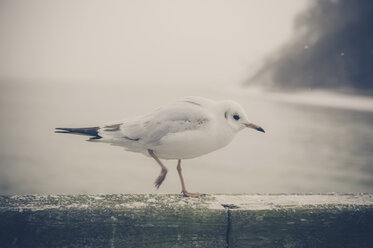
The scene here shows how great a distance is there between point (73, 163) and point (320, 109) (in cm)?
4418

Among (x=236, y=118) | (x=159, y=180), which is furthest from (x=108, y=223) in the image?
(x=236, y=118)

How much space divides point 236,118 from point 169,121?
0.51 m

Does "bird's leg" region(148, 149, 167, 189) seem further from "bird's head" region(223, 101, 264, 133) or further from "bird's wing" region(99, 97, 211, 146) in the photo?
"bird's head" region(223, 101, 264, 133)

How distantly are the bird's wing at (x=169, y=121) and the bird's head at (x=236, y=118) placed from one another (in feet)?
0.50

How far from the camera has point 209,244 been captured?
244cm

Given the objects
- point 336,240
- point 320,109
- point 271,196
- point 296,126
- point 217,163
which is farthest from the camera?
point 320,109

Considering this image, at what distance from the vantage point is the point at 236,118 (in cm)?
290

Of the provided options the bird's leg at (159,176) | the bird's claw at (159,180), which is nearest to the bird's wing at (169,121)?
the bird's leg at (159,176)

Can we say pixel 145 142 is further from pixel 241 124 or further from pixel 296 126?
pixel 296 126

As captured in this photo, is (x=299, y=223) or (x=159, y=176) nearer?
(x=299, y=223)

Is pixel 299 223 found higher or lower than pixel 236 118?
lower

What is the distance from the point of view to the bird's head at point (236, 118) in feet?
9.48

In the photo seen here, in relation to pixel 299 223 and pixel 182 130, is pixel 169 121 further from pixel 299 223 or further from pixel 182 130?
pixel 299 223

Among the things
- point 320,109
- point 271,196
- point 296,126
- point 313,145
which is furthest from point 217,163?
point 271,196
